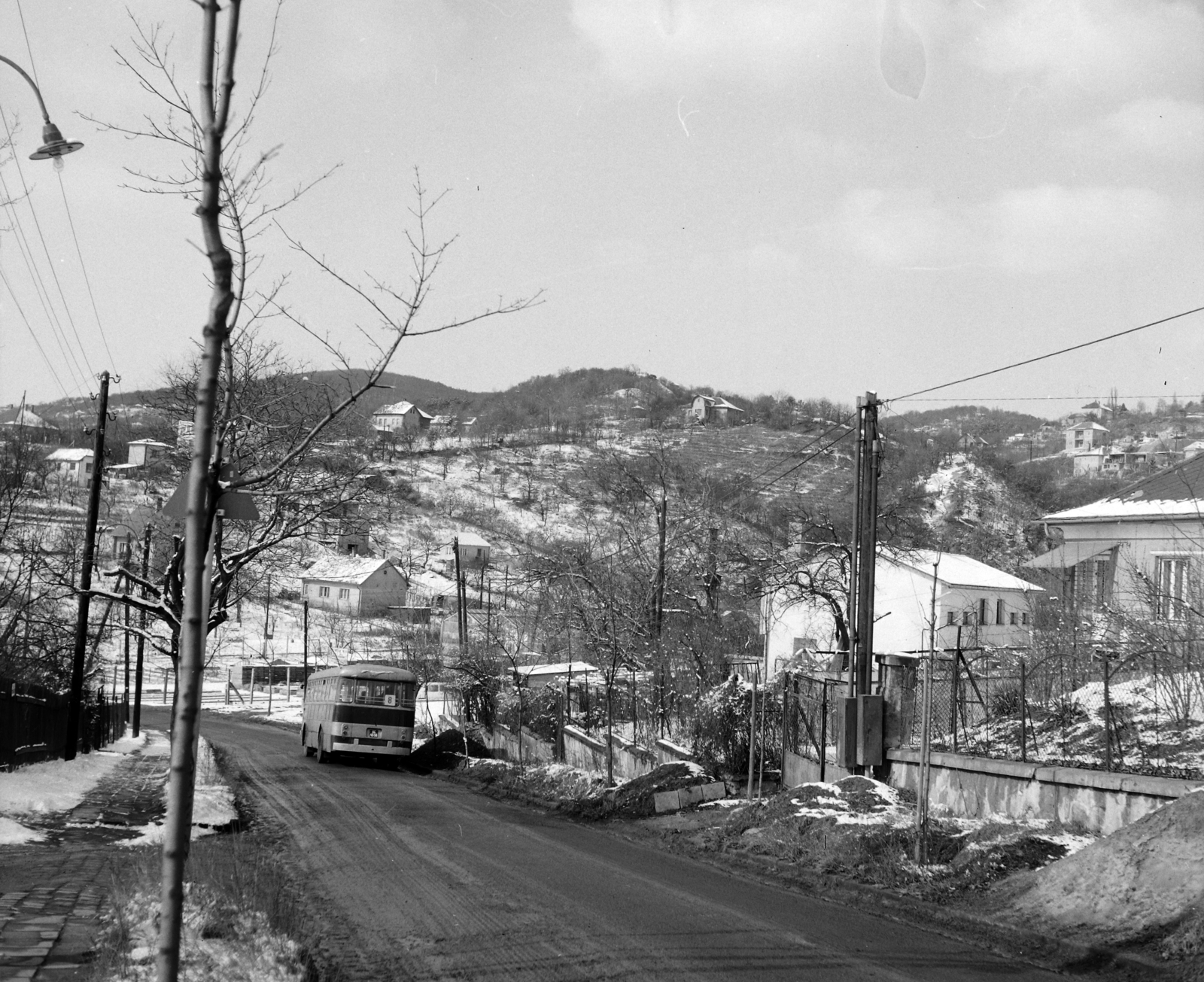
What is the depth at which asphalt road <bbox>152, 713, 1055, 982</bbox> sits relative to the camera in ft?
27.6

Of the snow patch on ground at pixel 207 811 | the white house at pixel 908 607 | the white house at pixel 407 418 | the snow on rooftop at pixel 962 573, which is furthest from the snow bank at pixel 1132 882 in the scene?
the white house at pixel 407 418

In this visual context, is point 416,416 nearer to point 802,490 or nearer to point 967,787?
point 802,490

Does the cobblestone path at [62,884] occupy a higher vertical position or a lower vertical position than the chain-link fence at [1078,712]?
lower

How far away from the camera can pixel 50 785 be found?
19781 millimetres

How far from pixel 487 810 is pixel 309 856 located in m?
7.05

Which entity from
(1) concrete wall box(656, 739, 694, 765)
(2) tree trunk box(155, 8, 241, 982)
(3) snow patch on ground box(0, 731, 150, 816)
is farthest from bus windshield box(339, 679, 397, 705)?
(2) tree trunk box(155, 8, 241, 982)

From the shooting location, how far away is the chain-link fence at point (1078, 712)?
14.5 metres

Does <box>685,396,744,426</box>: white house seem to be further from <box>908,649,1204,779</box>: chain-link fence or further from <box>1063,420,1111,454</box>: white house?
<box>908,649,1204,779</box>: chain-link fence

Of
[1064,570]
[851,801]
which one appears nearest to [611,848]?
[851,801]

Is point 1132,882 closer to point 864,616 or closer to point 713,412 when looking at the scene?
point 864,616

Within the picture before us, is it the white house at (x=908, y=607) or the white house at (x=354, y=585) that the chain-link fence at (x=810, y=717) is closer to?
the white house at (x=908, y=607)

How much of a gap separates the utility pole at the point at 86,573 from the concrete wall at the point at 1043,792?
60.1 feet

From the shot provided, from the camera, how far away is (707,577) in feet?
135

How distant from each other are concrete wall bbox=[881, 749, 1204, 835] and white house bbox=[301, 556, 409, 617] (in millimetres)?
89166
